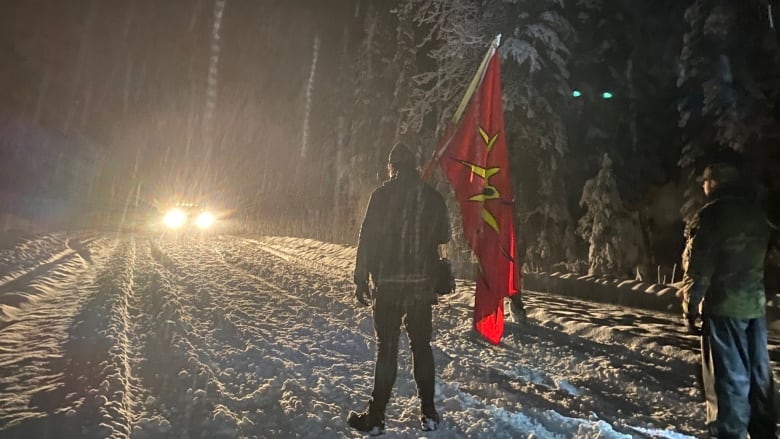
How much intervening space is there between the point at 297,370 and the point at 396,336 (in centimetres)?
183

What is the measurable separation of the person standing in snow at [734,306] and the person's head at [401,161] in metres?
2.17

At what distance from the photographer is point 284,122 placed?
1404 inches

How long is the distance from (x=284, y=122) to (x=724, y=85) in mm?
30803

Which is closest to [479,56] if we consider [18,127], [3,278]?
[3,278]

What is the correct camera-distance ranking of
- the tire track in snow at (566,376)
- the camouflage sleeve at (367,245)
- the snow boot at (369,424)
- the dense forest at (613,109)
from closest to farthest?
the snow boot at (369,424)
the camouflage sleeve at (367,245)
the tire track in snow at (566,376)
the dense forest at (613,109)

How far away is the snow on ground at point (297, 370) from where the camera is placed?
3.67 meters

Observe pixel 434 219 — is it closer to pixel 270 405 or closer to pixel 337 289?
pixel 270 405

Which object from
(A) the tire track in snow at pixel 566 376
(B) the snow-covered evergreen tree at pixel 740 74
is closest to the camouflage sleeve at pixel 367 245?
(A) the tire track in snow at pixel 566 376

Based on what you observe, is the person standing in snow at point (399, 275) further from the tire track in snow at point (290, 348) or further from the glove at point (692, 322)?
the glove at point (692, 322)

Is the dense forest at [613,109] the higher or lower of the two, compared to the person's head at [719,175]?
higher

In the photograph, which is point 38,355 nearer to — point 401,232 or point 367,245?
point 367,245

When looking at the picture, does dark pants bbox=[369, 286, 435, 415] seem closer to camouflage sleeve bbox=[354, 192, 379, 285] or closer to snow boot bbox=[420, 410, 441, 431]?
snow boot bbox=[420, 410, 441, 431]

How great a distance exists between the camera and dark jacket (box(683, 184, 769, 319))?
10.6ft

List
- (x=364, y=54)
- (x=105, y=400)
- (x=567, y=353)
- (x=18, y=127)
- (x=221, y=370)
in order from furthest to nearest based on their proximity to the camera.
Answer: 1. (x=18, y=127)
2. (x=364, y=54)
3. (x=567, y=353)
4. (x=221, y=370)
5. (x=105, y=400)
